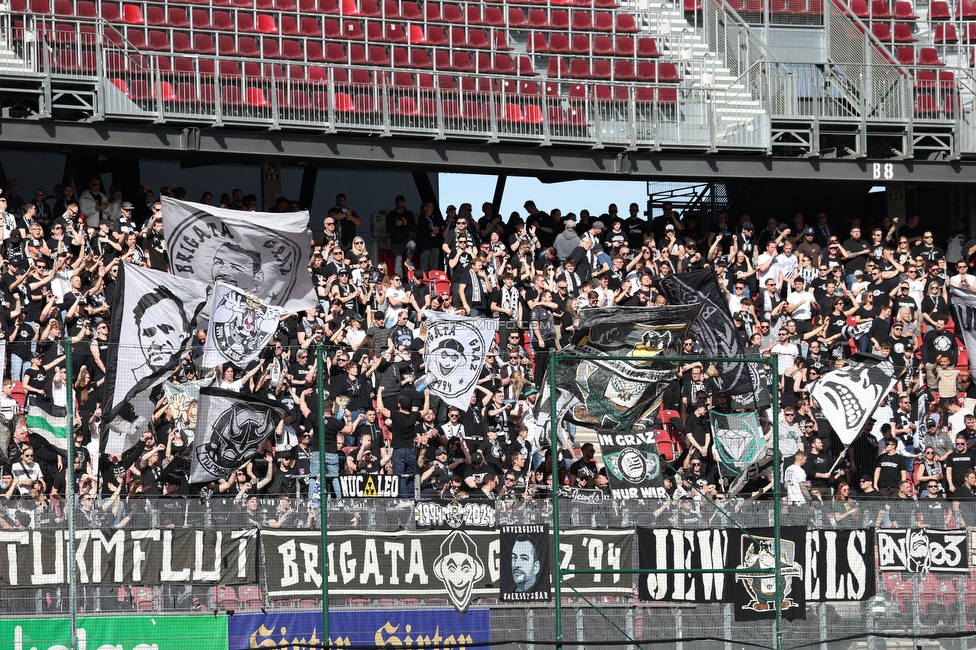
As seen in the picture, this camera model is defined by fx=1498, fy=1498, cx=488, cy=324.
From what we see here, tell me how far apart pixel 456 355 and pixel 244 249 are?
647 cm

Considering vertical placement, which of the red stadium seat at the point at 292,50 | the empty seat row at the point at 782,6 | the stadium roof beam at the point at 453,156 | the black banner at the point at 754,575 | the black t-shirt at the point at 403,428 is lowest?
the black banner at the point at 754,575

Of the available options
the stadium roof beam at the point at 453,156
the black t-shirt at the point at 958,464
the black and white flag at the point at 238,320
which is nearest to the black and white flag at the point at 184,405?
the black and white flag at the point at 238,320

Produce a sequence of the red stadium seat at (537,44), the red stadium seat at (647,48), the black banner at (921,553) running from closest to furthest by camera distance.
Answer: the black banner at (921,553) < the red stadium seat at (537,44) < the red stadium seat at (647,48)

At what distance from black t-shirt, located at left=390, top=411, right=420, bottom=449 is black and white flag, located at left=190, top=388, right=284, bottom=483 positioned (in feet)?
3.65

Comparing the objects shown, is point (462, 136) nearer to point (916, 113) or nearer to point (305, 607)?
point (916, 113)

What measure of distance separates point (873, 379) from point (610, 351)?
2562 mm

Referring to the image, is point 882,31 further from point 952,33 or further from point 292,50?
point 292,50

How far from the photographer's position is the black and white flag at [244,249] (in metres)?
19.2

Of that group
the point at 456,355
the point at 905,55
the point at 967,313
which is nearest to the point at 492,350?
the point at 456,355

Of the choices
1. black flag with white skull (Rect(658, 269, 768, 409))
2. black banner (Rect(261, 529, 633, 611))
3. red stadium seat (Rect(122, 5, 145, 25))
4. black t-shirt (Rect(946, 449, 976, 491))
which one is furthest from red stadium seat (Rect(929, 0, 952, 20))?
black banner (Rect(261, 529, 633, 611))

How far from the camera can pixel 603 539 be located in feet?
42.4

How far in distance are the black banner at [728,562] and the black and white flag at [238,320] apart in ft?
14.4

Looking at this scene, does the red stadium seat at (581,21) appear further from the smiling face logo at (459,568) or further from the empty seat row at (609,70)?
the smiling face logo at (459,568)

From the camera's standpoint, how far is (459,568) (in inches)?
502
